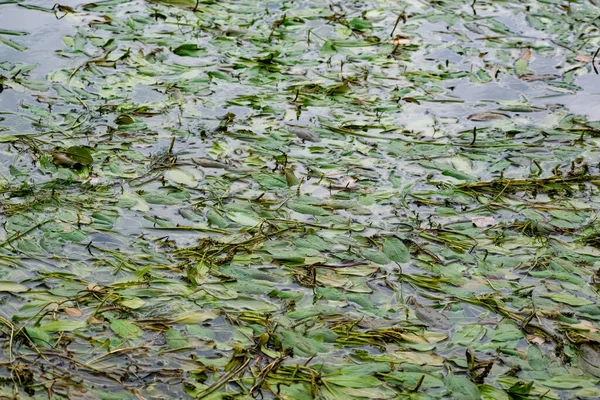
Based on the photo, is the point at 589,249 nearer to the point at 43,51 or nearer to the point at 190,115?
the point at 190,115

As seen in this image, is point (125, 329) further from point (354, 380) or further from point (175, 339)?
point (354, 380)

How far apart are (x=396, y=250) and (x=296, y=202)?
381 millimetres

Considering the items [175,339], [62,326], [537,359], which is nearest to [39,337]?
[62,326]

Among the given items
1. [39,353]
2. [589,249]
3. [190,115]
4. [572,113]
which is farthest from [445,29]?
[39,353]

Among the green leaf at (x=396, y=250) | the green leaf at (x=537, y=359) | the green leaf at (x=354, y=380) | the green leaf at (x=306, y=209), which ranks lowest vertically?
the green leaf at (x=537, y=359)

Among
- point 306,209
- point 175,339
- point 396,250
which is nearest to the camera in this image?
point 175,339

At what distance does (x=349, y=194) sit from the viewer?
2695 millimetres

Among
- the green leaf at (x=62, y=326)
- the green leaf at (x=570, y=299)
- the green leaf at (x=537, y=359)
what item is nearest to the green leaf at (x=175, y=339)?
the green leaf at (x=62, y=326)

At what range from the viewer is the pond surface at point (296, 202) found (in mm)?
2012

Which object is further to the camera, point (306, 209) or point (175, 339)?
point (306, 209)

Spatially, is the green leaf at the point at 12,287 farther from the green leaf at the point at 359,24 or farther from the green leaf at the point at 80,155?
the green leaf at the point at 359,24

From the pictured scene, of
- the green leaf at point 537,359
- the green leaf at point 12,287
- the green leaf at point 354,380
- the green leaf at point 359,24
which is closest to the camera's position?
the green leaf at point 354,380

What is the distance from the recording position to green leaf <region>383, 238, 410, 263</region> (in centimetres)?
238

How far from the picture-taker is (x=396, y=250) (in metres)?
2.40
